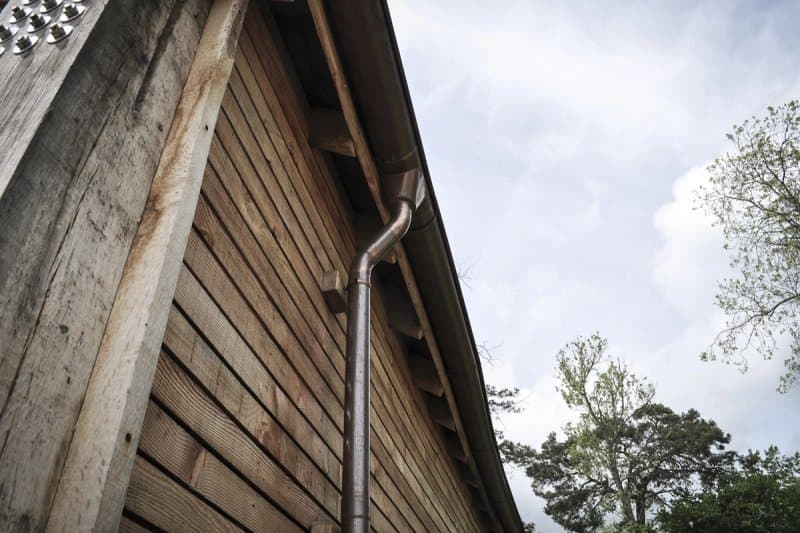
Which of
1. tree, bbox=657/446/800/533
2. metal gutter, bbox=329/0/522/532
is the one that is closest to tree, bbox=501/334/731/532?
tree, bbox=657/446/800/533

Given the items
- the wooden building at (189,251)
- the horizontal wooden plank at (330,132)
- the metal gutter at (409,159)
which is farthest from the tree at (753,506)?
the horizontal wooden plank at (330,132)

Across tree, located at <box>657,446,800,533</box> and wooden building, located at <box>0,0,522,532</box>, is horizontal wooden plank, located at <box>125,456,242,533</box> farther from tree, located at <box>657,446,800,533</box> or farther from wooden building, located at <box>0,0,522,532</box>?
tree, located at <box>657,446,800,533</box>

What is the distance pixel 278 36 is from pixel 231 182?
42.5 inches

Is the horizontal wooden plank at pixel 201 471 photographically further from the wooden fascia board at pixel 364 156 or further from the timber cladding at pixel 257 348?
the wooden fascia board at pixel 364 156

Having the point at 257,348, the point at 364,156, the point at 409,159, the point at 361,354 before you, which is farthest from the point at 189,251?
the point at 409,159

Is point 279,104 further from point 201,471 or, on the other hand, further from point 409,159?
point 201,471

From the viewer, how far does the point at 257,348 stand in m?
1.80

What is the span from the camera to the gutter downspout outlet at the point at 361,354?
2006 millimetres

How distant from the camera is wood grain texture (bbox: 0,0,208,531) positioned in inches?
29.3

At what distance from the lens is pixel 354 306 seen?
2514mm

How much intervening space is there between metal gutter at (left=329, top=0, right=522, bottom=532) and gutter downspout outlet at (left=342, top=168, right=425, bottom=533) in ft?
0.50

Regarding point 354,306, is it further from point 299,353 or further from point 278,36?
point 278,36

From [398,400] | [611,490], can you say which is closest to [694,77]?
[611,490]

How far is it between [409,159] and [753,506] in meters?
15.6
